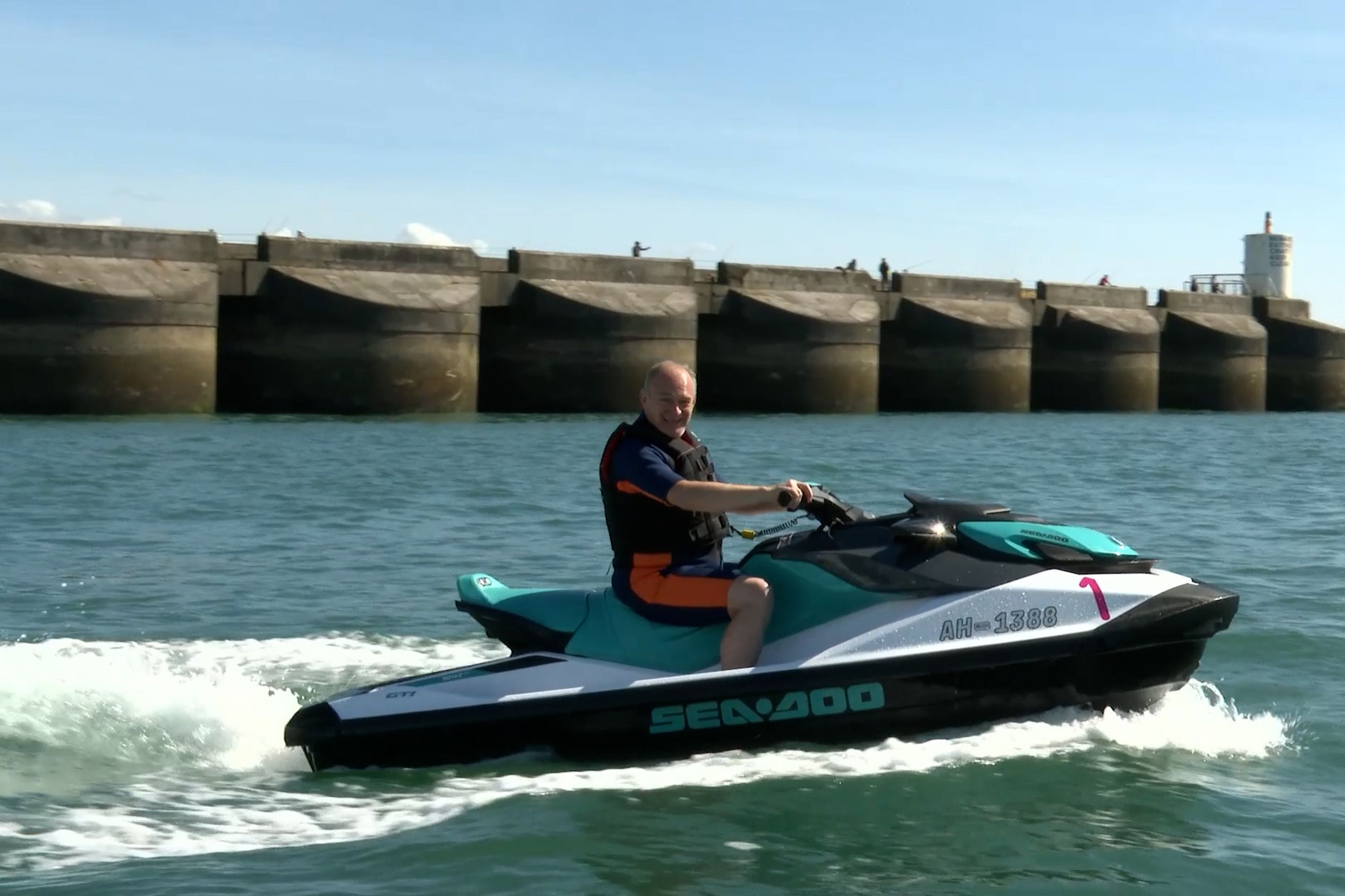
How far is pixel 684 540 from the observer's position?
5562 mm

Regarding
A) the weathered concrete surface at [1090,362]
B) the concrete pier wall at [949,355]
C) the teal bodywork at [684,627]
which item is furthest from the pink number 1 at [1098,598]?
the weathered concrete surface at [1090,362]

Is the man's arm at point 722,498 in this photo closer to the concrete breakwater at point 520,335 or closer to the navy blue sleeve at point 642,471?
the navy blue sleeve at point 642,471

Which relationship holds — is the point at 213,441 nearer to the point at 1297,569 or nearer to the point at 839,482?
the point at 839,482

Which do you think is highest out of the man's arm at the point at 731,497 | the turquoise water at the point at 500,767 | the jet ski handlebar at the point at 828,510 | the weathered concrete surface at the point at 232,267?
the weathered concrete surface at the point at 232,267

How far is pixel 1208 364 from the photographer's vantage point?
131 ft

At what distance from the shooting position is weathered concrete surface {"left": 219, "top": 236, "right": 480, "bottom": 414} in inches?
1080

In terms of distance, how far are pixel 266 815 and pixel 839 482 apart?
12559mm

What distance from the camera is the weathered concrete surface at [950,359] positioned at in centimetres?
3519

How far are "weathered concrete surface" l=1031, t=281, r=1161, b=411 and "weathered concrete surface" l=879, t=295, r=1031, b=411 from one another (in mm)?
2192

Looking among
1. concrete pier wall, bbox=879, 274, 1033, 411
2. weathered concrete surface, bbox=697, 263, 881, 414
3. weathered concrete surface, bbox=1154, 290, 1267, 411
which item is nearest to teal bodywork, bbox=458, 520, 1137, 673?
weathered concrete surface, bbox=697, 263, 881, 414

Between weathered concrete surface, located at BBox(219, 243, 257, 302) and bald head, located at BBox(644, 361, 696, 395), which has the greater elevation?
weathered concrete surface, located at BBox(219, 243, 257, 302)

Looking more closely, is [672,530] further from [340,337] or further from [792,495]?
[340,337]

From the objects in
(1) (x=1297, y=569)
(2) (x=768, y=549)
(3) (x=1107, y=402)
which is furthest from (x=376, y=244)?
(2) (x=768, y=549)

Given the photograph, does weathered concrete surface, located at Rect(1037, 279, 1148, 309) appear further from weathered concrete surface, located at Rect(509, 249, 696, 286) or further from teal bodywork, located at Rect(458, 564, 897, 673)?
teal bodywork, located at Rect(458, 564, 897, 673)
